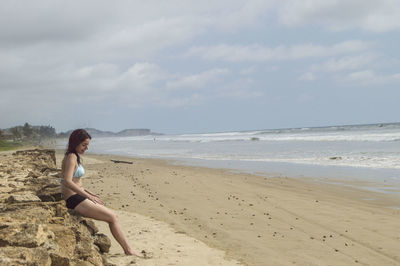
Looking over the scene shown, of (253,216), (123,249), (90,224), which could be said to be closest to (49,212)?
(90,224)

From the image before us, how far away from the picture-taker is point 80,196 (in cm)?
566

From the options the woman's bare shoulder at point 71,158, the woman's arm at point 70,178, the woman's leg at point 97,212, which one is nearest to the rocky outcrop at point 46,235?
the woman's leg at point 97,212

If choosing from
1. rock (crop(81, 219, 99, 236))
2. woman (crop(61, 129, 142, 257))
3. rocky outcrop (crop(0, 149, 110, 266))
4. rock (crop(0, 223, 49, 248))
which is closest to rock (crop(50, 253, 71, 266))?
rocky outcrop (crop(0, 149, 110, 266))

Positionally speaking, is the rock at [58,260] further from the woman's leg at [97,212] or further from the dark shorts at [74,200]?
the dark shorts at [74,200]

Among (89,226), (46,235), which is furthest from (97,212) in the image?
(46,235)

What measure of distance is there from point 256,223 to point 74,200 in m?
4.20

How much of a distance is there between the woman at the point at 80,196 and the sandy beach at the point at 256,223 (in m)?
0.40

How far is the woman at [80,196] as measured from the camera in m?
5.54

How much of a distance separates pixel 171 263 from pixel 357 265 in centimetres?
290

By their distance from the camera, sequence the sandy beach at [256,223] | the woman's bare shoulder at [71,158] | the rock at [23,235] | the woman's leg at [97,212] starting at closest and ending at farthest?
the rock at [23,235], the woman's leg at [97,212], the woman's bare shoulder at [71,158], the sandy beach at [256,223]

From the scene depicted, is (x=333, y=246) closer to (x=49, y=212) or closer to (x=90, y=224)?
(x=90, y=224)

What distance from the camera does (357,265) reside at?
592 centimetres

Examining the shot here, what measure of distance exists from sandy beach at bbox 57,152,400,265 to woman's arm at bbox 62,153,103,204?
982 mm

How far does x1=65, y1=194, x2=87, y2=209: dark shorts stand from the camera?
18.5ft
